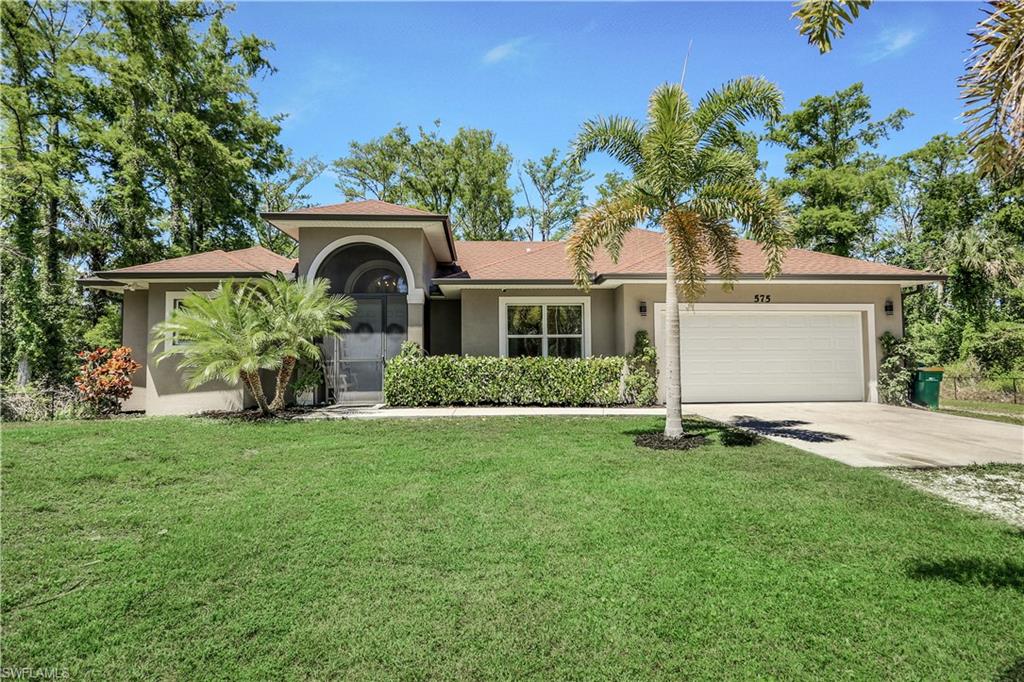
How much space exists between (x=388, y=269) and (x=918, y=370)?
577 inches

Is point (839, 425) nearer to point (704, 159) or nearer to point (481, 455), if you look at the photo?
point (704, 159)

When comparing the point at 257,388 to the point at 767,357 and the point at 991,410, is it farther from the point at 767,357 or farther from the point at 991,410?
the point at 991,410

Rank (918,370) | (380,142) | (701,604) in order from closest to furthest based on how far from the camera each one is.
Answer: (701,604), (918,370), (380,142)

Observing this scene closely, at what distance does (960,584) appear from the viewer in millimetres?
3336

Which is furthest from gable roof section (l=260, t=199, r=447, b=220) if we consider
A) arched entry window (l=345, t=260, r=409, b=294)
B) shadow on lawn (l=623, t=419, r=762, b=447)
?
shadow on lawn (l=623, t=419, r=762, b=447)

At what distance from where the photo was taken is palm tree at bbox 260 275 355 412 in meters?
10.1

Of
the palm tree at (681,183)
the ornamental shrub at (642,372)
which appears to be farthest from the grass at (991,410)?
the palm tree at (681,183)

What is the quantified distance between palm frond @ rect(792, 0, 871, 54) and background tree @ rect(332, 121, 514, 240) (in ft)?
87.4

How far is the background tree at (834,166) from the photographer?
25391mm

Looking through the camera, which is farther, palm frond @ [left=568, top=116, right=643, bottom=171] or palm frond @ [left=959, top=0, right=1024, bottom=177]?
palm frond @ [left=568, top=116, right=643, bottom=171]

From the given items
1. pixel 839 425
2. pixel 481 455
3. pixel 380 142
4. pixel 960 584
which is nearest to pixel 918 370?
pixel 839 425

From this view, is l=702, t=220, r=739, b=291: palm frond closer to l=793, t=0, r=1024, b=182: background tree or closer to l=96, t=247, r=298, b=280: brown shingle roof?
l=793, t=0, r=1024, b=182: background tree

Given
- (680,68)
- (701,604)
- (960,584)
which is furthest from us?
(680,68)

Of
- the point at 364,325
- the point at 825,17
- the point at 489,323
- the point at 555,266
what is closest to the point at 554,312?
the point at 555,266
